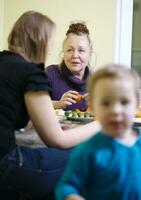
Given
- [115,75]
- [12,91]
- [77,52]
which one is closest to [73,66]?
[77,52]

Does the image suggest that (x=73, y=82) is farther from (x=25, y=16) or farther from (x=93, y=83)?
(x=93, y=83)

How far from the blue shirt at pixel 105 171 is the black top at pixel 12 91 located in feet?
1.32

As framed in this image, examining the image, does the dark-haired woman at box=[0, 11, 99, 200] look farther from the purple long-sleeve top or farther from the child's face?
the purple long-sleeve top

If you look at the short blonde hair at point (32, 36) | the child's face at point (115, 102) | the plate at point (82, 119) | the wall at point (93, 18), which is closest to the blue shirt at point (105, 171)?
the child's face at point (115, 102)

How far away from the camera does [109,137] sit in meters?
0.89

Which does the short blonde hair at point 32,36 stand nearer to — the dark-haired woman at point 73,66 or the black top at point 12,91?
the black top at point 12,91

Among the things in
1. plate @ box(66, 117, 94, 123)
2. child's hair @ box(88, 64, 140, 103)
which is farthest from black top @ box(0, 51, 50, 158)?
plate @ box(66, 117, 94, 123)

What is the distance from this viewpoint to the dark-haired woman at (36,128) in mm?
1226

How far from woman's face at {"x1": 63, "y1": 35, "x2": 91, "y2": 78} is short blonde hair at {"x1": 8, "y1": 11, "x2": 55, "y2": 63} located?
939 mm

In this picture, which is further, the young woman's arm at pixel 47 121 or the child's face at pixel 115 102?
the young woman's arm at pixel 47 121

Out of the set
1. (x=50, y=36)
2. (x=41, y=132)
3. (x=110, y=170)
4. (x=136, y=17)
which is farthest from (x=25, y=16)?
(x=136, y=17)

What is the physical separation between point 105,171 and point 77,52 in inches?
60.7

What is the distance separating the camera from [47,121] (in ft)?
4.01

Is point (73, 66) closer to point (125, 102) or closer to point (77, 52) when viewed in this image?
point (77, 52)
